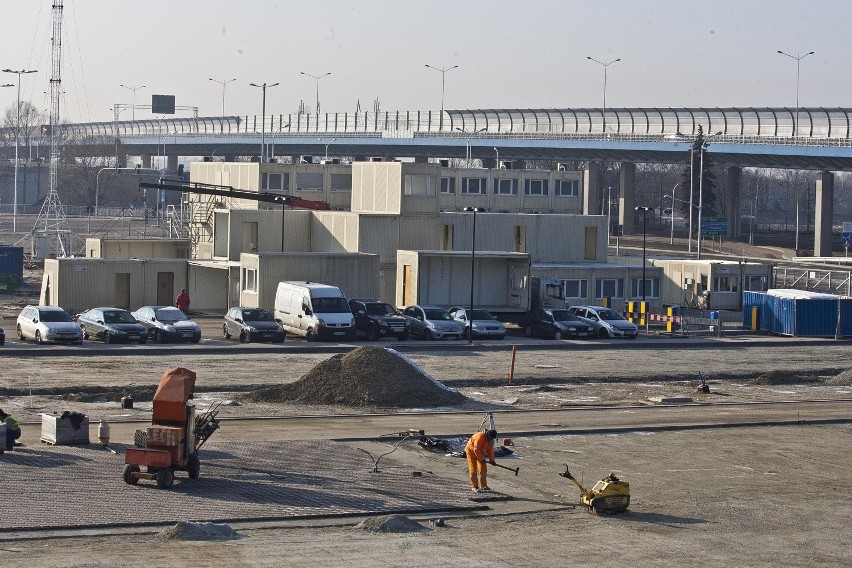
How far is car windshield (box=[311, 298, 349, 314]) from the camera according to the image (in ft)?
152

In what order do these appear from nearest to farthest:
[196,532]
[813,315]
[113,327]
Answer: [196,532] < [113,327] < [813,315]

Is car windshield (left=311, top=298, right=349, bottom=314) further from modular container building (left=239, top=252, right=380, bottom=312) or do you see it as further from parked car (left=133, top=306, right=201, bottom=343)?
modular container building (left=239, top=252, right=380, bottom=312)

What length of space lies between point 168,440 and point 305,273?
2992 cm

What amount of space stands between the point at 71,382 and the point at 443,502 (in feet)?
54.2

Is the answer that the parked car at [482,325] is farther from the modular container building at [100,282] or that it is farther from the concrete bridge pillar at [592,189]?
the concrete bridge pillar at [592,189]

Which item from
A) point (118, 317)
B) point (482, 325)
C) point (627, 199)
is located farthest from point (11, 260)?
point (627, 199)

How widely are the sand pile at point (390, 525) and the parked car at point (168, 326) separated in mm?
25676

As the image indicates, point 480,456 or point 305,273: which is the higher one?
point 305,273

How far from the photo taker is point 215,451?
24.7 meters

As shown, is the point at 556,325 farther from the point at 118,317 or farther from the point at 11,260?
the point at 11,260

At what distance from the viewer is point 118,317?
43969 mm

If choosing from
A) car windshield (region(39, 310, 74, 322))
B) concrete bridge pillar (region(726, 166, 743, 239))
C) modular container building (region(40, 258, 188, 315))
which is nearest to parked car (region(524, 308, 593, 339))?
modular container building (region(40, 258, 188, 315))

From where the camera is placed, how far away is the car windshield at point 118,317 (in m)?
43.8

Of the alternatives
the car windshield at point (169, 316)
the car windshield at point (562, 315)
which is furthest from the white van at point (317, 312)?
the car windshield at point (562, 315)
